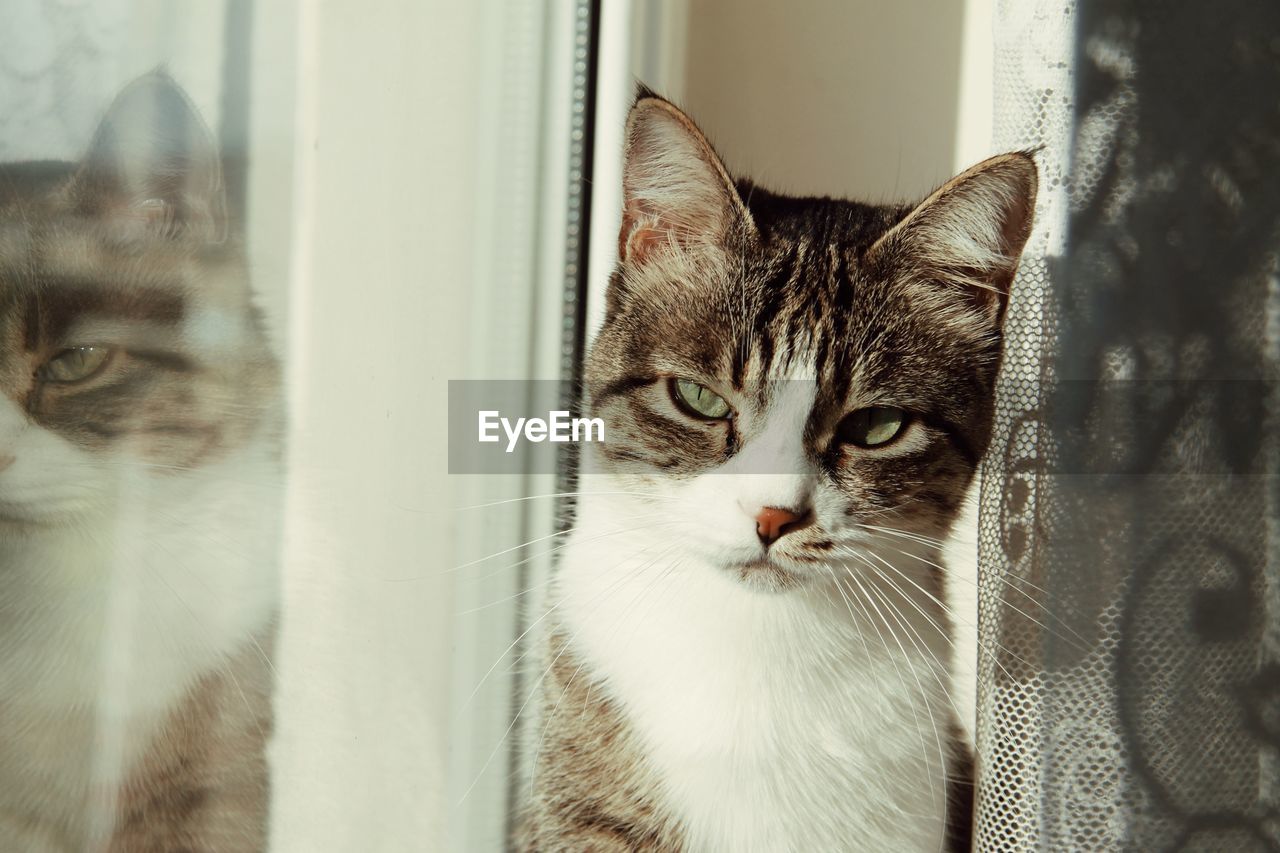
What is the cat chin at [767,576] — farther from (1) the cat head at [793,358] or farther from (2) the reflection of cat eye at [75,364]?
(2) the reflection of cat eye at [75,364]

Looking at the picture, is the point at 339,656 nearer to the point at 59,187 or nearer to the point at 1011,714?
the point at 59,187

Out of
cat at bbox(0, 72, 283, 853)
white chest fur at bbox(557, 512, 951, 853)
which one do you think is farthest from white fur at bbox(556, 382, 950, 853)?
cat at bbox(0, 72, 283, 853)

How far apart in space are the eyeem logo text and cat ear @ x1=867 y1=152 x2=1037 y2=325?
347 mm

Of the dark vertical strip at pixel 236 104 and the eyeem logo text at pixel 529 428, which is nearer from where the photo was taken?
the dark vertical strip at pixel 236 104

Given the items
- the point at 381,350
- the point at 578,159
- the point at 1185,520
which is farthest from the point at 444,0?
the point at 1185,520

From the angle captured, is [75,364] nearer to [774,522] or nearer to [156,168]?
[156,168]

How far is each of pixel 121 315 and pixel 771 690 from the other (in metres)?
0.57

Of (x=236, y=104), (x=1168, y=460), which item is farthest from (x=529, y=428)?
(x=1168, y=460)

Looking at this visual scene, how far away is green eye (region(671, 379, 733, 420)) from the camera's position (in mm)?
845

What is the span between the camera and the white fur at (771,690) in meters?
0.82

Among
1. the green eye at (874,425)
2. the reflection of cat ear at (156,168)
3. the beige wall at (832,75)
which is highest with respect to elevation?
the beige wall at (832,75)

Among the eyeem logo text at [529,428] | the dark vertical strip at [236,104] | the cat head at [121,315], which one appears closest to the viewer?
the cat head at [121,315]

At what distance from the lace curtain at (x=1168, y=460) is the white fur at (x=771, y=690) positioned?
0.42ft

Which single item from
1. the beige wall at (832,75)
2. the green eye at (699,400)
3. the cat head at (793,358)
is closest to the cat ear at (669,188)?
the cat head at (793,358)
